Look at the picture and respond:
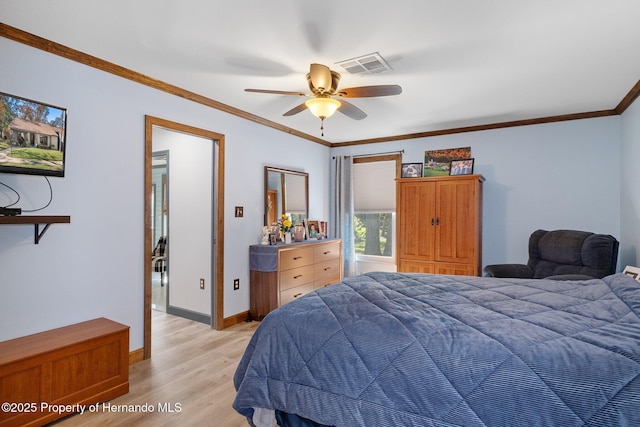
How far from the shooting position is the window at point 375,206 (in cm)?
529

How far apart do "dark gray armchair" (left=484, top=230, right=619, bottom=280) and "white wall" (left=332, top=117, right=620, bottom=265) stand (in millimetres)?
591

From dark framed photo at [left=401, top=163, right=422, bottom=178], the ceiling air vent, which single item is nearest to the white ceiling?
the ceiling air vent

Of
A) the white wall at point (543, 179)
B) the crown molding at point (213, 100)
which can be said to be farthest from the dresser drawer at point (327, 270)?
the white wall at point (543, 179)

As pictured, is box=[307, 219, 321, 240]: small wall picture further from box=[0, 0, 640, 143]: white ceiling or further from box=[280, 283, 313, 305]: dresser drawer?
box=[0, 0, 640, 143]: white ceiling

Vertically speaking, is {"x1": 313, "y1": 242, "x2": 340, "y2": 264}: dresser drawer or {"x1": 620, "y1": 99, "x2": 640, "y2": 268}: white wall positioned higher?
{"x1": 620, "y1": 99, "x2": 640, "y2": 268}: white wall

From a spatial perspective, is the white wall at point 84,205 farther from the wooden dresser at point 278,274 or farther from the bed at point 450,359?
the bed at point 450,359

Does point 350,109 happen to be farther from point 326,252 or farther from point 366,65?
point 326,252

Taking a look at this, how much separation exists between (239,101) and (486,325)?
10.2ft

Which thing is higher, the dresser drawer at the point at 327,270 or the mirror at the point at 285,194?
the mirror at the point at 285,194

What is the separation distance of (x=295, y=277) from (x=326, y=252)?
77cm

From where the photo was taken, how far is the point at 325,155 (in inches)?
223

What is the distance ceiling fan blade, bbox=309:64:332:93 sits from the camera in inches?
92.8

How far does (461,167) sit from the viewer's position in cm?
457

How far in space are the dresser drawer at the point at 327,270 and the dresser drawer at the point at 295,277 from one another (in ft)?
0.40
